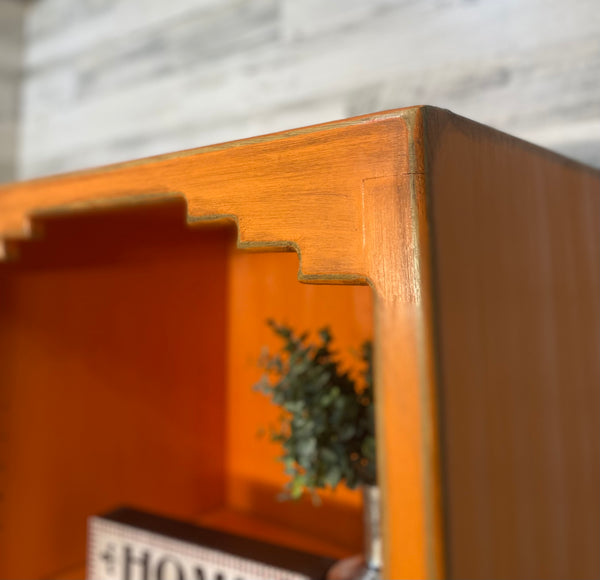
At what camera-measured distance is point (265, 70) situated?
3.56 feet

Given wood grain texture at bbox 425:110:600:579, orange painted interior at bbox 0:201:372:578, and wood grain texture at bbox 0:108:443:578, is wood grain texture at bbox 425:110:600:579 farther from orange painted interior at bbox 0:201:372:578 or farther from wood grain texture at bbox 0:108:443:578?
orange painted interior at bbox 0:201:372:578

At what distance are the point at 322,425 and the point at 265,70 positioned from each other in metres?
0.72

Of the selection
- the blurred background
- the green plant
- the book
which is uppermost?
the blurred background

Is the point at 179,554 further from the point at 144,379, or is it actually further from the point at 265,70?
the point at 265,70

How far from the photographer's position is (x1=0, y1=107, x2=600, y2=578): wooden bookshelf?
1.26ft

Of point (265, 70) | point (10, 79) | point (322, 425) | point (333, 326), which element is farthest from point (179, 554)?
point (10, 79)

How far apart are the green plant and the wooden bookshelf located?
17 cm

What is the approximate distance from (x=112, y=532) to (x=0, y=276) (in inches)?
13.9

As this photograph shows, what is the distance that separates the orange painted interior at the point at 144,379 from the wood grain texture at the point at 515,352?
35 centimetres

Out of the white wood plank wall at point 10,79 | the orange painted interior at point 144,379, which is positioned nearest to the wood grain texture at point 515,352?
the orange painted interior at point 144,379

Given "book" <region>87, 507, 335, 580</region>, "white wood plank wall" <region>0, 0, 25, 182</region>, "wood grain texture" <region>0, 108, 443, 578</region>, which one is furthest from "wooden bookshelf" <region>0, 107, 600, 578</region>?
"white wood plank wall" <region>0, 0, 25, 182</region>

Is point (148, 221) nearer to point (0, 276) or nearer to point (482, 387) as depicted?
point (0, 276)

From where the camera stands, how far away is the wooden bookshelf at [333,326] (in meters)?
0.38

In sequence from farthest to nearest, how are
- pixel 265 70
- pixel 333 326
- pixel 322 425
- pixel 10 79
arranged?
pixel 10 79 → pixel 265 70 → pixel 333 326 → pixel 322 425
